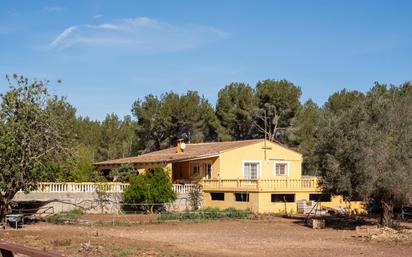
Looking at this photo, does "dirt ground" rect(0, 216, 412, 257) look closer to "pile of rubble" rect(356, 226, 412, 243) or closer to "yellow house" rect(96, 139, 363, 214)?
"pile of rubble" rect(356, 226, 412, 243)

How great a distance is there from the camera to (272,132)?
A: 6788 cm

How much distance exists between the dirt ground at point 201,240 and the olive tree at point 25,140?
7.75ft

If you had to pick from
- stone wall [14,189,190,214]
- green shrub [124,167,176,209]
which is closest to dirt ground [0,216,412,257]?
green shrub [124,167,176,209]

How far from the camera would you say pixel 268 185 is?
40.5 m

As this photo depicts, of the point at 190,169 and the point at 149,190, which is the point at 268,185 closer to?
the point at 149,190

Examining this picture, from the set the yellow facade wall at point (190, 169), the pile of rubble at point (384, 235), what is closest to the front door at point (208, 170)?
the yellow facade wall at point (190, 169)

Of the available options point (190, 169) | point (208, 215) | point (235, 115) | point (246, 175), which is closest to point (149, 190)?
point (208, 215)

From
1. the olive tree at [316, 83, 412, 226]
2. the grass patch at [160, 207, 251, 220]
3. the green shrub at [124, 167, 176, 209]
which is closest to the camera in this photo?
the olive tree at [316, 83, 412, 226]

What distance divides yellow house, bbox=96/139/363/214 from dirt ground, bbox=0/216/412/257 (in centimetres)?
678

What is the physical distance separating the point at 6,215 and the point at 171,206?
1444cm

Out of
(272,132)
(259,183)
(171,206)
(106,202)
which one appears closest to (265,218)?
(259,183)

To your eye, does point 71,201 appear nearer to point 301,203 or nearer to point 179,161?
point 179,161

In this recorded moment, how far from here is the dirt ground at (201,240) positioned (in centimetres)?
1953

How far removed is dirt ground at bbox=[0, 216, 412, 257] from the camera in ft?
64.1
